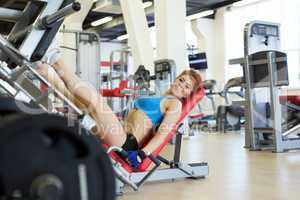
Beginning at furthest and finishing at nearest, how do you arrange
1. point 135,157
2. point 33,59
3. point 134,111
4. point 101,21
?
point 101,21 → point 134,111 → point 135,157 → point 33,59

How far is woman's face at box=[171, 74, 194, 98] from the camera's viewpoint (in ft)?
10.5

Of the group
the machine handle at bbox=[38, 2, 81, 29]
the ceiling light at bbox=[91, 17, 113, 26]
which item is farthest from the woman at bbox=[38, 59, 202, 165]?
the ceiling light at bbox=[91, 17, 113, 26]

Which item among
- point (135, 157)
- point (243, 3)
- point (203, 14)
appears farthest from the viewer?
point (203, 14)

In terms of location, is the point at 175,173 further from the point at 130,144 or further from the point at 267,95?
the point at 267,95

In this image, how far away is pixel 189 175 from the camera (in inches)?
121

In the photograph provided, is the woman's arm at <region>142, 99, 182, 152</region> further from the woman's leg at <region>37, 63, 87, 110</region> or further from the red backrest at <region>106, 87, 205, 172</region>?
the woman's leg at <region>37, 63, 87, 110</region>

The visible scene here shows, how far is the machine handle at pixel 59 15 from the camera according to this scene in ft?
5.46

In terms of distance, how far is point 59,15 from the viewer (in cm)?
174

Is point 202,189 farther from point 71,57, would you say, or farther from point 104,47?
point 104,47

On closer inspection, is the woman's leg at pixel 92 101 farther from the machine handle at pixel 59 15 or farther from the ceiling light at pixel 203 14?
the ceiling light at pixel 203 14

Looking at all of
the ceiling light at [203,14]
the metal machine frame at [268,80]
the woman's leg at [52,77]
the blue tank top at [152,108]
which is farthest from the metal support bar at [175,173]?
the ceiling light at [203,14]

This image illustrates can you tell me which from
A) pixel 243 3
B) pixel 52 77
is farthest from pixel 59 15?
pixel 243 3

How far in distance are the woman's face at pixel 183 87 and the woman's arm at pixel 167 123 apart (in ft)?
0.38

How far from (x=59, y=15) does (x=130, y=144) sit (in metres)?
1.24
